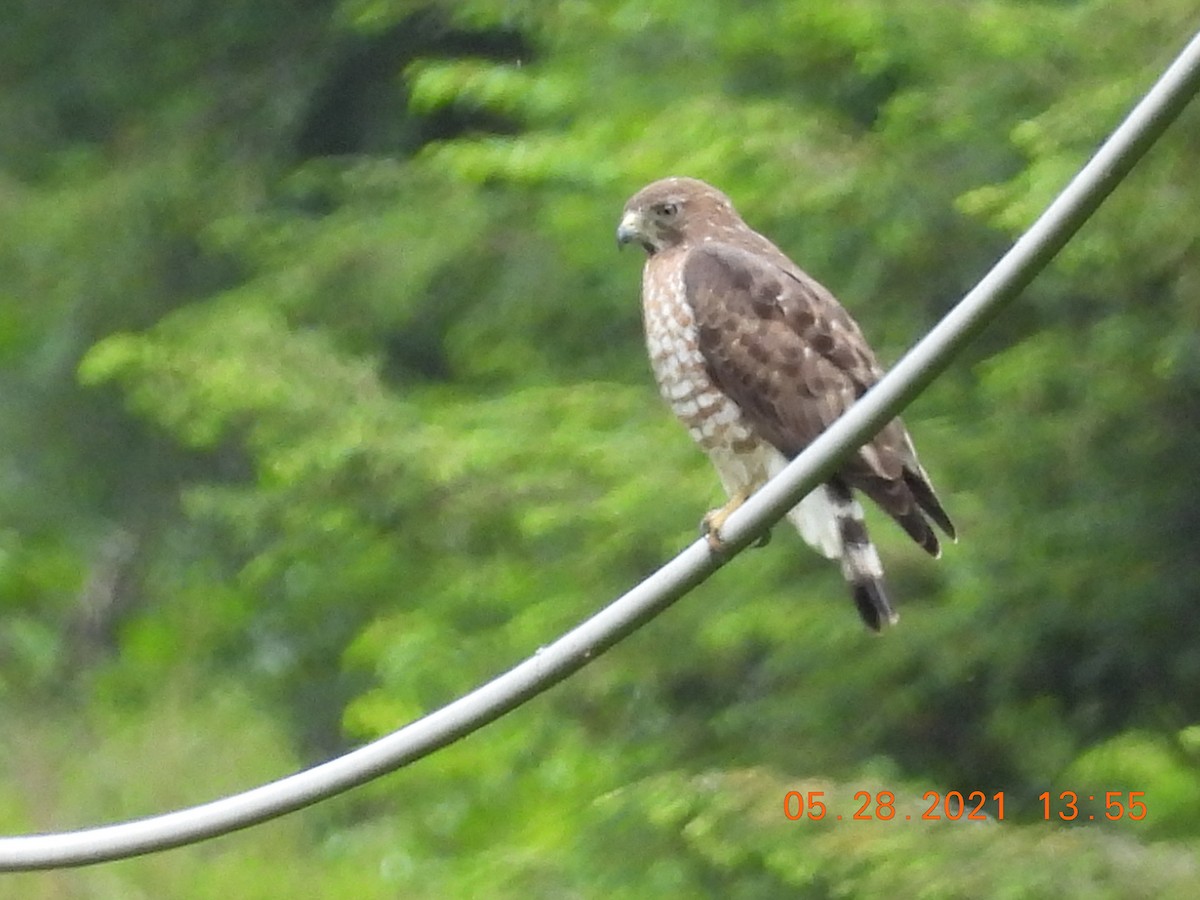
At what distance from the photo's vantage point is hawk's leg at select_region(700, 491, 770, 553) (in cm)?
240

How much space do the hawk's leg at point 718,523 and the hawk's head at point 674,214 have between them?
446 mm

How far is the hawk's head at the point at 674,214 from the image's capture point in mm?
3906

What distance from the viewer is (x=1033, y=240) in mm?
2064

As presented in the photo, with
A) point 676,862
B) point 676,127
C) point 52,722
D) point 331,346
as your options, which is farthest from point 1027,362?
point 52,722

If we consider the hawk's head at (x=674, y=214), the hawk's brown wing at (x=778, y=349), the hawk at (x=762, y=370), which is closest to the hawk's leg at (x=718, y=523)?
the hawk at (x=762, y=370)

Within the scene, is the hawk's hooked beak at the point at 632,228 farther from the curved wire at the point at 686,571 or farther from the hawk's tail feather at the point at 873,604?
the curved wire at the point at 686,571

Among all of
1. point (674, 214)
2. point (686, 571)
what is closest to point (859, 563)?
point (674, 214)

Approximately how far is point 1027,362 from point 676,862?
1235 mm

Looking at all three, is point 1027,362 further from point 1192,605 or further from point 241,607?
point 241,607

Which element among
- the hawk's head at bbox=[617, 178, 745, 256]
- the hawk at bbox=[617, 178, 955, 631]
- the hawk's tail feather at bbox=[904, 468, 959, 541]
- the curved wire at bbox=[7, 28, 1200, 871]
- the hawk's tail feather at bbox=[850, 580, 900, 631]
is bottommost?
the curved wire at bbox=[7, 28, 1200, 871]
